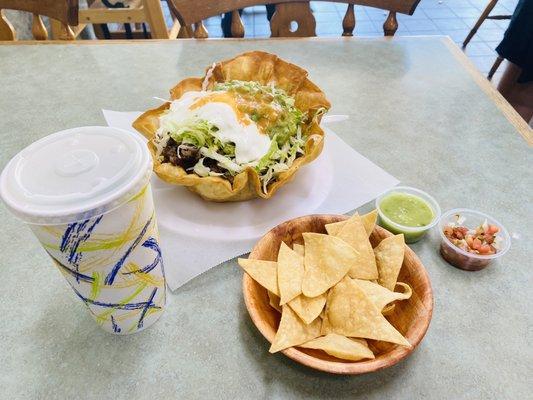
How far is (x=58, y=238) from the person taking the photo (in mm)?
488

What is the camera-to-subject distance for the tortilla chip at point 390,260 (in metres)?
0.69

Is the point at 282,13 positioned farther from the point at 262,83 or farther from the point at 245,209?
the point at 245,209

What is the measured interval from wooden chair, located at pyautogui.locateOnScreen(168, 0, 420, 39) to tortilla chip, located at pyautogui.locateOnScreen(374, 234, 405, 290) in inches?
52.1

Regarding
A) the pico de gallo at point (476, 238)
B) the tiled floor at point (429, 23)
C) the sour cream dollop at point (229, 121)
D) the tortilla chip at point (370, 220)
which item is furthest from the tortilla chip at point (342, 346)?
the tiled floor at point (429, 23)

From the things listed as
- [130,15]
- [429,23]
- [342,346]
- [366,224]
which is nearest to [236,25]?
[130,15]

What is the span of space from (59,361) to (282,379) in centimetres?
38

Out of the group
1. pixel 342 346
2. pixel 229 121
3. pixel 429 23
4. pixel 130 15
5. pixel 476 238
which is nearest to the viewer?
pixel 342 346

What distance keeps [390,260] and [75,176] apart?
0.53 meters

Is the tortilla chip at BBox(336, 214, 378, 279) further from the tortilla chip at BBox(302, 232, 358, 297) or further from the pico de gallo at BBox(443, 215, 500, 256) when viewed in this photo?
the pico de gallo at BBox(443, 215, 500, 256)

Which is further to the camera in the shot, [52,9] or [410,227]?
[52,9]

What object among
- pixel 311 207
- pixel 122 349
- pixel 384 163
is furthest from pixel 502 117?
pixel 122 349

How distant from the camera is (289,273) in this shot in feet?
2.25

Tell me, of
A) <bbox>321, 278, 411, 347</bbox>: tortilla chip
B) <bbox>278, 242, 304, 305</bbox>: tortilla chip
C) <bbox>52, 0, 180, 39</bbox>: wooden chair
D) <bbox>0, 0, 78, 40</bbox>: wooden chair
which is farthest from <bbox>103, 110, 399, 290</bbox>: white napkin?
<bbox>52, 0, 180, 39</bbox>: wooden chair

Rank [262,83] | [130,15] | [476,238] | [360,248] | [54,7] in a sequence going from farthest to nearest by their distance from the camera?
[130,15], [54,7], [262,83], [476,238], [360,248]
